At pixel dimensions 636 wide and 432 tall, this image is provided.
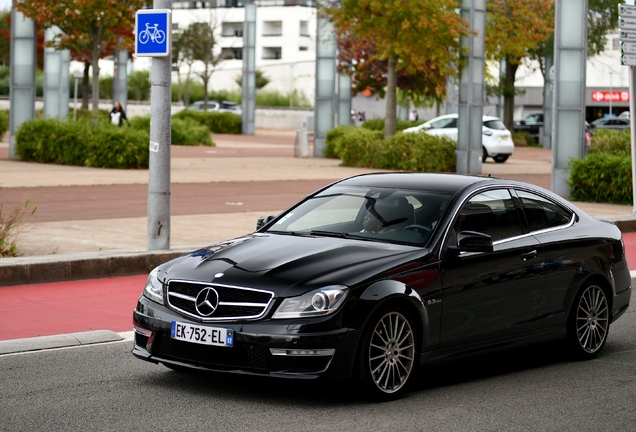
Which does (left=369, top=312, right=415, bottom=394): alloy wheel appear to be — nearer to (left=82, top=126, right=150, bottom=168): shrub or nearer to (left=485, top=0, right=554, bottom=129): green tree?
(left=82, top=126, right=150, bottom=168): shrub

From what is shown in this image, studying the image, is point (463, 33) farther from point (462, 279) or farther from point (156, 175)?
point (462, 279)

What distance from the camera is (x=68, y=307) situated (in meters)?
10.5

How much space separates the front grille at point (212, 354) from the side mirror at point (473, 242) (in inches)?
62.6

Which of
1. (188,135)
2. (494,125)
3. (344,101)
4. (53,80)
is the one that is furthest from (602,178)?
(53,80)

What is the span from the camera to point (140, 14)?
13.0 m

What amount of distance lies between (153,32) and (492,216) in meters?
6.32

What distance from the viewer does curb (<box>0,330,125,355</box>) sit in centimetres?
840

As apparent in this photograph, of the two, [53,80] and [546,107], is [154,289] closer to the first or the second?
[53,80]

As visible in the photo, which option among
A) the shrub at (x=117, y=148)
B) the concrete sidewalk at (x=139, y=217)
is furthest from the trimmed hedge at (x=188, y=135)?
the shrub at (x=117, y=148)

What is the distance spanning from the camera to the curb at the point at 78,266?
37.9 feet

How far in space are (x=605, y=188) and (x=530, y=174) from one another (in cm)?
981

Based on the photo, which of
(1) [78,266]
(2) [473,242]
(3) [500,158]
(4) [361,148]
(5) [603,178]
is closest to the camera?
(2) [473,242]

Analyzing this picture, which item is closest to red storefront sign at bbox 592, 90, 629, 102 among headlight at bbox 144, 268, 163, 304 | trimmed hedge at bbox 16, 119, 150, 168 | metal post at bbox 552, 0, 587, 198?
trimmed hedge at bbox 16, 119, 150, 168

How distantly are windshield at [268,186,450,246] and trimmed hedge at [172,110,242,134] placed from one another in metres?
58.1
